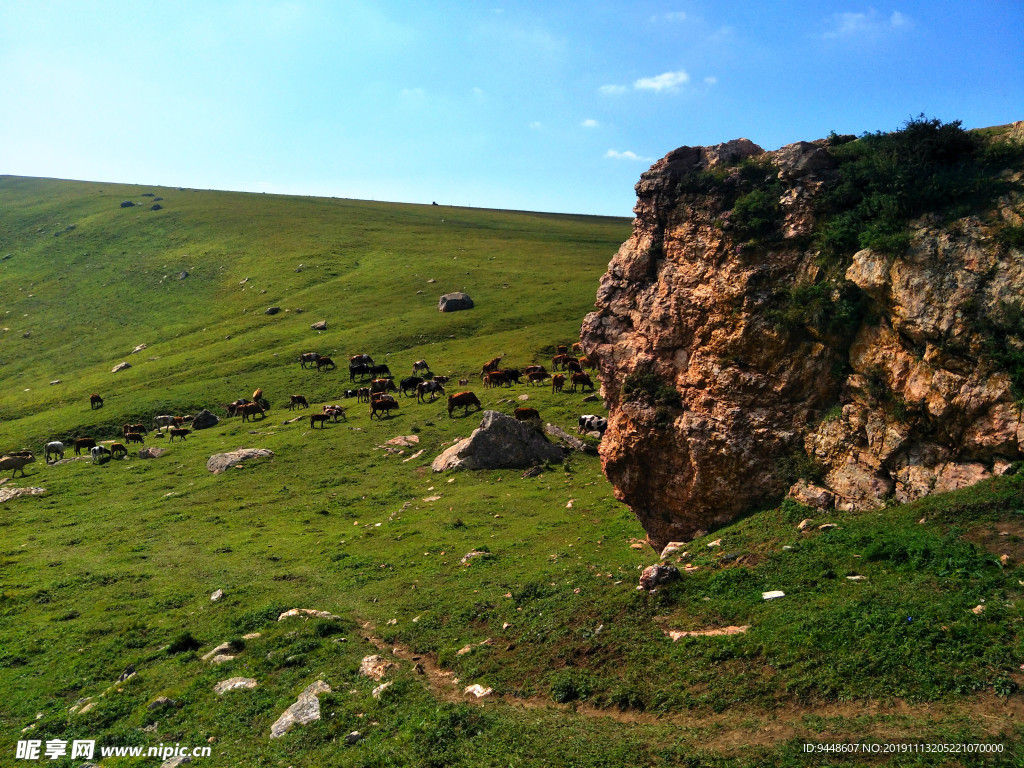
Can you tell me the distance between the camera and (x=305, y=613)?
59.0ft

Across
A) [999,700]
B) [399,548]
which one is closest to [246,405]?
[399,548]

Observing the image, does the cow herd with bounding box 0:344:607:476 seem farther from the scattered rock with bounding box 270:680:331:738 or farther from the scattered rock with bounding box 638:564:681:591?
the scattered rock with bounding box 270:680:331:738

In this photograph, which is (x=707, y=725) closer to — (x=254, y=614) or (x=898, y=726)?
(x=898, y=726)

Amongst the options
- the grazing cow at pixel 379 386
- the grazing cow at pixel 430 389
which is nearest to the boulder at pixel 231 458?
the grazing cow at pixel 379 386

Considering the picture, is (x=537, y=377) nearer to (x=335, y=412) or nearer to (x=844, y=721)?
(x=335, y=412)

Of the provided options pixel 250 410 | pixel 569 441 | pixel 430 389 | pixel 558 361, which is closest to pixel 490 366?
pixel 558 361

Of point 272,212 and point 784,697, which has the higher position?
point 272,212

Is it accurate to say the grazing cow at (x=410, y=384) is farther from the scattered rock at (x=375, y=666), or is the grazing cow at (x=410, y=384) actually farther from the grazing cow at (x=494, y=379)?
the scattered rock at (x=375, y=666)

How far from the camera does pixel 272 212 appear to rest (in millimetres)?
121500

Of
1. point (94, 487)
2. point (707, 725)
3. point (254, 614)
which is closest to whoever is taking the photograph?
point (707, 725)

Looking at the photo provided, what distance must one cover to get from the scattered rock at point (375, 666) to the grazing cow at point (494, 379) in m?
32.8

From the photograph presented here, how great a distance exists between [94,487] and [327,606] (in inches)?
1020

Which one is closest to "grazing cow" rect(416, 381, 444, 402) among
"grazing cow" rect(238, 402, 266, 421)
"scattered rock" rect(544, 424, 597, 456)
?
"scattered rock" rect(544, 424, 597, 456)

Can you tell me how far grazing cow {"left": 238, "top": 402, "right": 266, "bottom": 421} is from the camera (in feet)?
157
